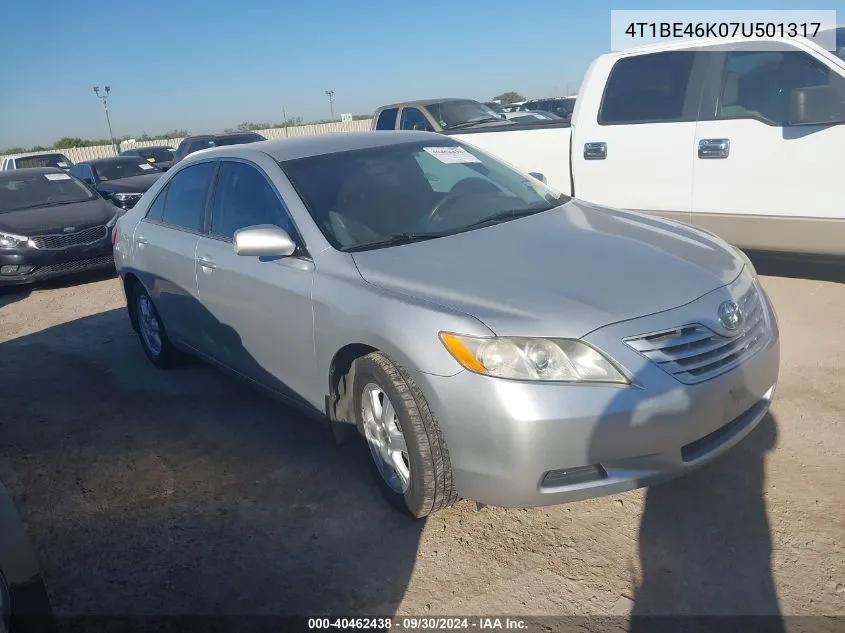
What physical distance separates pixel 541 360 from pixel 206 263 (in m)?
2.42

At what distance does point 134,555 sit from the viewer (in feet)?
10.3

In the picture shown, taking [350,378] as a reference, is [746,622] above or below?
below

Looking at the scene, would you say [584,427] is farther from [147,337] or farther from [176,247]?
[147,337]

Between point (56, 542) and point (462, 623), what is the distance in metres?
1.94

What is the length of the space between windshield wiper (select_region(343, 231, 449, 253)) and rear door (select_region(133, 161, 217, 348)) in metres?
1.46

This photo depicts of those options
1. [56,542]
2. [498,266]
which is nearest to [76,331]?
[56,542]

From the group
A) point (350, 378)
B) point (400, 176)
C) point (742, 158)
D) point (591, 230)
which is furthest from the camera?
point (742, 158)

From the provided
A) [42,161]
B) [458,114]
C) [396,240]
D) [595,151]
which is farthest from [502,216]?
[42,161]

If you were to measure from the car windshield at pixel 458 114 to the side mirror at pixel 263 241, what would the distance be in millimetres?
8855

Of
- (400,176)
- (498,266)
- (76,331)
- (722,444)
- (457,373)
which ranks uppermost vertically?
(400,176)

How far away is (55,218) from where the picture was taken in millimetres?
9391

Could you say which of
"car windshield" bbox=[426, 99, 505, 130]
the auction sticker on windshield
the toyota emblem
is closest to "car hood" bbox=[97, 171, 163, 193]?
"car windshield" bbox=[426, 99, 505, 130]

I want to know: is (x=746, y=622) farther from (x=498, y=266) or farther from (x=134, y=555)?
(x=134, y=555)

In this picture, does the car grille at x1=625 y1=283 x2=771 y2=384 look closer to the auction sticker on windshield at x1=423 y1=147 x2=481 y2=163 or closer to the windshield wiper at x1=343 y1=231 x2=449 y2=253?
the windshield wiper at x1=343 y1=231 x2=449 y2=253
